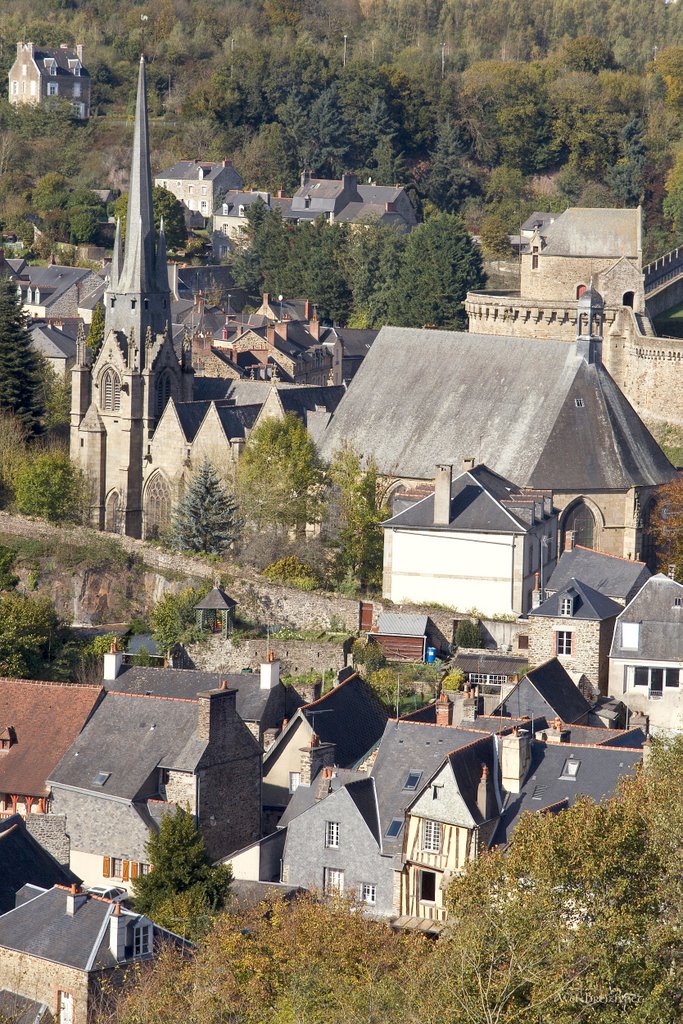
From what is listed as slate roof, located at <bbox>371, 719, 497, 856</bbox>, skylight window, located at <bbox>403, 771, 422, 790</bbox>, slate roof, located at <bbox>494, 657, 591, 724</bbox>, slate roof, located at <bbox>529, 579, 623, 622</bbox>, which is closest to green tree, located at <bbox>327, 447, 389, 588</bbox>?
slate roof, located at <bbox>529, 579, 623, 622</bbox>

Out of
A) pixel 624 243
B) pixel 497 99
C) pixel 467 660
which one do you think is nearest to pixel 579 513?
pixel 467 660

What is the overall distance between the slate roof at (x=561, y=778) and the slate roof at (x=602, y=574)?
9.66 metres

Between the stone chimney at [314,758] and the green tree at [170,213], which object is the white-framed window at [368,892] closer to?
the stone chimney at [314,758]

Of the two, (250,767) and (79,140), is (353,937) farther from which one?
(79,140)

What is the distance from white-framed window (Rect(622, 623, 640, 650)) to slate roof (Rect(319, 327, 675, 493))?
31.3ft

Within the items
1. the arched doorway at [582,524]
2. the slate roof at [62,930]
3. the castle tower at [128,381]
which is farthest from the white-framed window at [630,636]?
the castle tower at [128,381]

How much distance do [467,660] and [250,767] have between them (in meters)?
8.07

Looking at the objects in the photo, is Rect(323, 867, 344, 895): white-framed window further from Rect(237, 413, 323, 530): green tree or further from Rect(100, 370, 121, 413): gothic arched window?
Rect(100, 370, 121, 413): gothic arched window

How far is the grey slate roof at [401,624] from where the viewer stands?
Answer: 154 feet

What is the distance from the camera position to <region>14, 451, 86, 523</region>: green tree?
54750mm

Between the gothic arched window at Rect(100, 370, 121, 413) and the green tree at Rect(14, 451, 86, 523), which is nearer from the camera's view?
the green tree at Rect(14, 451, 86, 523)

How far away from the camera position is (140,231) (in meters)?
62.3

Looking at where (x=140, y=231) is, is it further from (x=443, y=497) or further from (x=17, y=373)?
(x=443, y=497)

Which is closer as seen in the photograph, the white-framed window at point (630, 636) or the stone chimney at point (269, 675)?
the stone chimney at point (269, 675)
